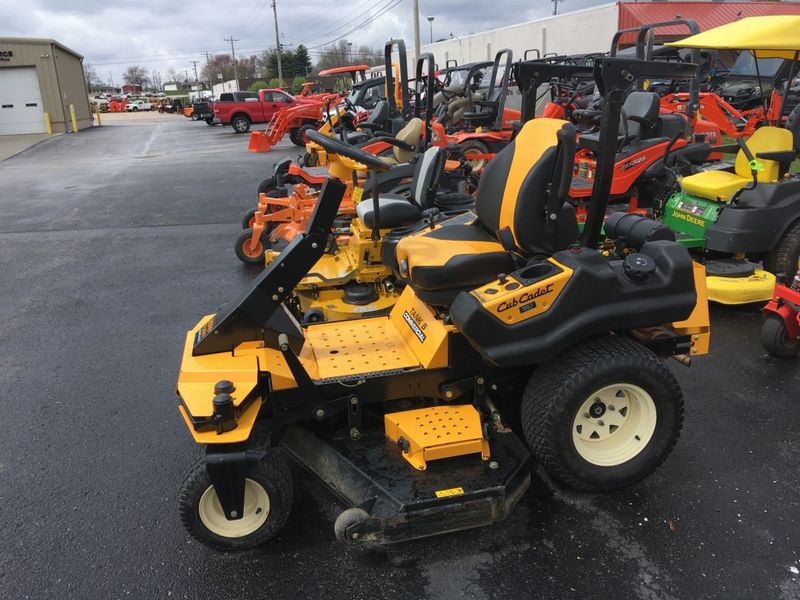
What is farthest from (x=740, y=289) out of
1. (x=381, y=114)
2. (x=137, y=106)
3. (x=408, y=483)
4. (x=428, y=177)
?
(x=137, y=106)

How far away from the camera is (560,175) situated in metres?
2.81

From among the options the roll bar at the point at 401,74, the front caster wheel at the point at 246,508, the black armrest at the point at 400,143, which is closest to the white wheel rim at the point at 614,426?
the front caster wheel at the point at 246,508

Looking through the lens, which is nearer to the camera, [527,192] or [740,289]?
[527,192]

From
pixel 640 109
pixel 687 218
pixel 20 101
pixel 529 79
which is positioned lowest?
pixel 687 218

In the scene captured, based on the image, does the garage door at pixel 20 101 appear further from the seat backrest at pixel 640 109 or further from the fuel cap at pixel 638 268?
the fuel cap at pixel 638 268

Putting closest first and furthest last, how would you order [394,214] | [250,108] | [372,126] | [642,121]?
[394,214] → [642,121] → [372,126] → [250,108]

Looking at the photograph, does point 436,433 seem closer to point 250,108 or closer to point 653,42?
point 653,42

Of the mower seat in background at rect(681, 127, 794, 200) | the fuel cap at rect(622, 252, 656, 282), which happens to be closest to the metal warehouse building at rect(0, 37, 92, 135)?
the mower seat in background at rect(681, 127, 794, 200)

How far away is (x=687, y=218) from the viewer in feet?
18.0

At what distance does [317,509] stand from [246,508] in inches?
14.8

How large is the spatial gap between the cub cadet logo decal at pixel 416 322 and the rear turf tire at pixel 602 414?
57 cm

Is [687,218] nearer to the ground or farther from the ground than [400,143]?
nearer to the ground

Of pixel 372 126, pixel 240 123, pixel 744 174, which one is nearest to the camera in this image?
pixel 744 174

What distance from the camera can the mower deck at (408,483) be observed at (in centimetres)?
242
